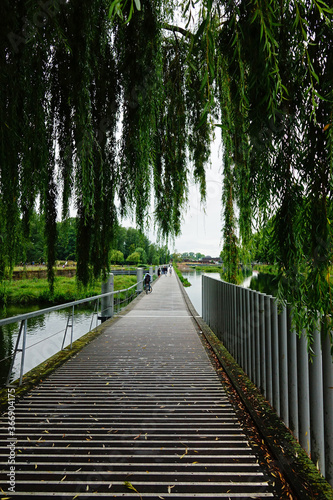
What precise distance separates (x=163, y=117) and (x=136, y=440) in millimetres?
2793

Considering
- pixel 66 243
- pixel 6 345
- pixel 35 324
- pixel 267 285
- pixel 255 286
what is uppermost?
pixel 66 243

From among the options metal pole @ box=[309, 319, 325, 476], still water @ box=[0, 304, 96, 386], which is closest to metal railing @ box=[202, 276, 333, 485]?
metal pole @ box=[309, 319, 325, 476]

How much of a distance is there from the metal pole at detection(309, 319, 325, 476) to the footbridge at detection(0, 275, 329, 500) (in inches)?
8.2

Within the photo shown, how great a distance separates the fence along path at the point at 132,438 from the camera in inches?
68.0

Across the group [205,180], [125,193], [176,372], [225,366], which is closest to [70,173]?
[125,193]

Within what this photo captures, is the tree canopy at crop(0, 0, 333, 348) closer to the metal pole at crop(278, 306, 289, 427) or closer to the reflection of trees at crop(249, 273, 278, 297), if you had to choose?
the reflection of trees at crop(249, 273, 278, 297)

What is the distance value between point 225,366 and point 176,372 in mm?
674

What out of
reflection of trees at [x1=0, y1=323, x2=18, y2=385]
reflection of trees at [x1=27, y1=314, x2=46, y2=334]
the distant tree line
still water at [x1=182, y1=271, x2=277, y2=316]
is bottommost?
reflection of trees at [x1=0, y1=323, x2=18, y2=385]

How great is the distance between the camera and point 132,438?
2.25 m

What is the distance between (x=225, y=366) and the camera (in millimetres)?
4070

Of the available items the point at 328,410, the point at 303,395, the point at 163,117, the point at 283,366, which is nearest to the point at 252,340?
the point at 283,366

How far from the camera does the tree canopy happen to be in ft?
4.36

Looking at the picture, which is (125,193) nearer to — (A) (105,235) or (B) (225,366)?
(A) (105,235)

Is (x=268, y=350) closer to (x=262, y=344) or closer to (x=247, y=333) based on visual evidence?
(x=262, y=344)
